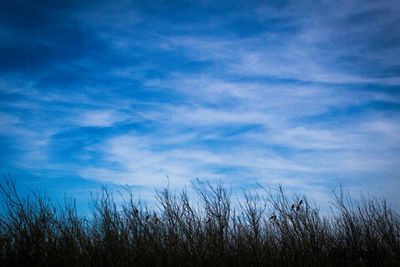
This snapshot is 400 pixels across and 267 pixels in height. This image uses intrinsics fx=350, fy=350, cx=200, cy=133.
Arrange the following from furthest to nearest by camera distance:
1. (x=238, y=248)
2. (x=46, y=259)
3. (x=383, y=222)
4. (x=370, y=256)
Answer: (x=383, y=222), (x=370, y=256), (x=238, y=248), (x=46, y=259)

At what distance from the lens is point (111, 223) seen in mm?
10469

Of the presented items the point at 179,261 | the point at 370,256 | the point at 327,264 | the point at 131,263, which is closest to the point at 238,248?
the point at 179,261

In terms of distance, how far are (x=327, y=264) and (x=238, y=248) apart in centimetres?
243

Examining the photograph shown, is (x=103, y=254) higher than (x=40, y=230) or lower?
lower

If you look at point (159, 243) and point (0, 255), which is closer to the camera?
point (0, 255)

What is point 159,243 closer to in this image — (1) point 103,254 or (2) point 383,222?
(1) point 103,254

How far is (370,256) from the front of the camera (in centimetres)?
1129

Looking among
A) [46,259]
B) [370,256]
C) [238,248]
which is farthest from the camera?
[370,256]

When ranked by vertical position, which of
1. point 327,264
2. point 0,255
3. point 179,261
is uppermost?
point 0,255

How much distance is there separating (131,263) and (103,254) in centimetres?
93

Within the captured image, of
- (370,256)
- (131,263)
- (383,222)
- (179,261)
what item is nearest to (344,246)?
(370,256)

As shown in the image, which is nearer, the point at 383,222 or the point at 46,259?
the point at 46,259

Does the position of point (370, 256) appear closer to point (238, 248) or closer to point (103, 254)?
point (238, 248)

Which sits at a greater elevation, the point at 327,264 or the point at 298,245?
the point at 298,245
